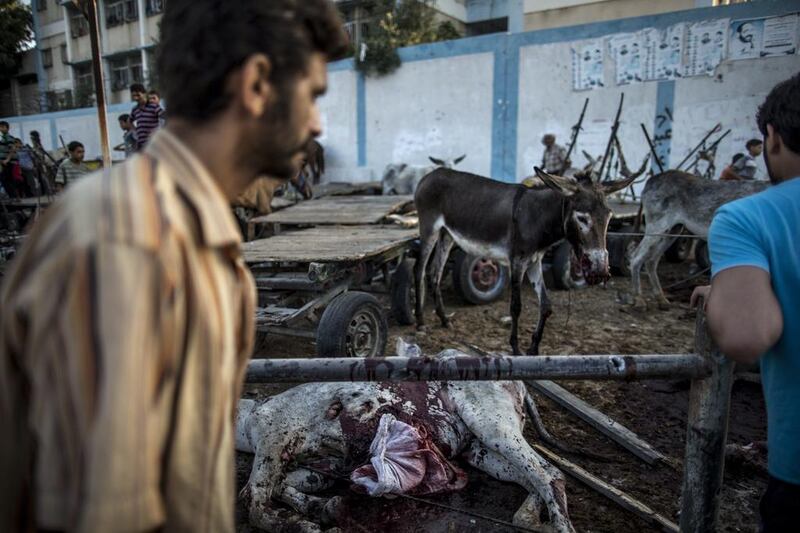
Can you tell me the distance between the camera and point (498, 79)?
13.3m

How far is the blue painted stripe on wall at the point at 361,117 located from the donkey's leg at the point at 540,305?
36.7 ft

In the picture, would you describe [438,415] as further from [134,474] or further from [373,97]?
[373,97]

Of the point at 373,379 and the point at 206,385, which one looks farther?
the point at 373,379

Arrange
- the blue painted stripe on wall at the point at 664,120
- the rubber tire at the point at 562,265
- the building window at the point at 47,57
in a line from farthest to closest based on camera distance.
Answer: the building window at the point at 47,57 → the blue painted stripe on wall at the point at 664,120 → the rubber tire at the point at 562,265

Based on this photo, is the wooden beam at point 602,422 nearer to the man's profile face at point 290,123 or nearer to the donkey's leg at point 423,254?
the donkey's leg at point 423,254

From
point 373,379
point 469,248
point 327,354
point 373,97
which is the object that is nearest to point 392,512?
point 373,379

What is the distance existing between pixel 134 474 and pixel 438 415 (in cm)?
230

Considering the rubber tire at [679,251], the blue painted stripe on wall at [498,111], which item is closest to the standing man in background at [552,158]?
the rubber tire at [679,251]

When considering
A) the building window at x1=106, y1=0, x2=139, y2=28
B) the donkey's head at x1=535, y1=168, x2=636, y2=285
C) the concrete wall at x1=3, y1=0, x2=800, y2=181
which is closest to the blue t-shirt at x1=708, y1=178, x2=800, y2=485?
the donkey's head at x1=535, y1=168, x2=636, y2=285

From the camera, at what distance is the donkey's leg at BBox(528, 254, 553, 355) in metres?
4.95

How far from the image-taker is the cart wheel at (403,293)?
236 inches

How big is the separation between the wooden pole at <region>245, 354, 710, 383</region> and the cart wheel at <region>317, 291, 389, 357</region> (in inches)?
88.7

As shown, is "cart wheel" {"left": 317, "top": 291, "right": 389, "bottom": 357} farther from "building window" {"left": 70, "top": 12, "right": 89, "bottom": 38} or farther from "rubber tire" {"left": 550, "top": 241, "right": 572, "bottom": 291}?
"building window" {"left": 70, "top": 12, "right": 89, "bottom": 38}

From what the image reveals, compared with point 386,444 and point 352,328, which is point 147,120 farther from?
point 386,444
